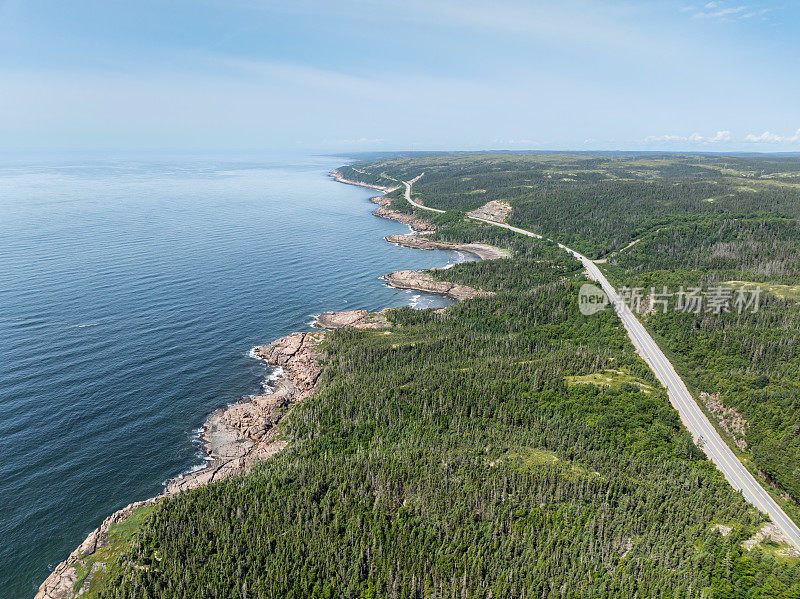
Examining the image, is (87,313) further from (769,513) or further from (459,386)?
(769,513)

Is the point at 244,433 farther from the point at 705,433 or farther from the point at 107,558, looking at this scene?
the point at 705,433

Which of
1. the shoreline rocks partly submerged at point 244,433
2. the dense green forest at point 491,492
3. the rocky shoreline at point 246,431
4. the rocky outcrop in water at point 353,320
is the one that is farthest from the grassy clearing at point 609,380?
the shoreline rocks partly submerged at point 244,433

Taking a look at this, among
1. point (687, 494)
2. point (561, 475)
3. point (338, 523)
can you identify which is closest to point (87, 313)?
point (338, 523)

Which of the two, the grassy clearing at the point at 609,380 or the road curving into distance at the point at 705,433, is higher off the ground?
the grassy clearing at the point at 609,380

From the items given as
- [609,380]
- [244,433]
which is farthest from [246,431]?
[609,380]

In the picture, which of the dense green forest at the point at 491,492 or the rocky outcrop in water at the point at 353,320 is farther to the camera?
the rocky outcrop in water at the point at 353,320

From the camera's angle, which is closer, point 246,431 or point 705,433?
point 705,433

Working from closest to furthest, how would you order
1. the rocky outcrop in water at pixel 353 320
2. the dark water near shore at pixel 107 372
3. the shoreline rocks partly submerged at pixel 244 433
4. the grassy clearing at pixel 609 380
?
1. the shoreline rocks partly submerged at pixel 244 433
2. the dark water near shore at pixel 107 372
3. the grassy clearing at pixel 609 380
4. the rocky outcrop in water at pixel 353 320

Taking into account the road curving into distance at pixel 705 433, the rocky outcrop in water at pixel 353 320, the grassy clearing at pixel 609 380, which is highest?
the rocky outcrop in water at pixel 353 320

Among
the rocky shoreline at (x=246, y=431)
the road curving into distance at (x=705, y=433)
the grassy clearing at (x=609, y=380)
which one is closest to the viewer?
the rocky shoreline at (x=246, y=431)

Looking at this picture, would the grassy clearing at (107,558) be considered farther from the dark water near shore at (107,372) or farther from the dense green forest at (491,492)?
the dark water near shore at (107,372)

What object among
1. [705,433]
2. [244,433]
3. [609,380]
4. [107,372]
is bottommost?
[705,433]

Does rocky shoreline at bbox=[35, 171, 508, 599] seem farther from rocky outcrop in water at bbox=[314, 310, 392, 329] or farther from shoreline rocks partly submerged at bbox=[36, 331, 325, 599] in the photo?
rocky outcrop in water at bbox=[314, 310, 392, 329]
